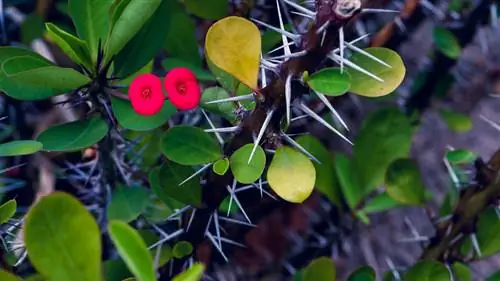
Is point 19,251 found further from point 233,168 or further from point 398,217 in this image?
point 398,217

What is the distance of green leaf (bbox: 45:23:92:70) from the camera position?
81 centimetres

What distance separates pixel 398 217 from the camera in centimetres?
162

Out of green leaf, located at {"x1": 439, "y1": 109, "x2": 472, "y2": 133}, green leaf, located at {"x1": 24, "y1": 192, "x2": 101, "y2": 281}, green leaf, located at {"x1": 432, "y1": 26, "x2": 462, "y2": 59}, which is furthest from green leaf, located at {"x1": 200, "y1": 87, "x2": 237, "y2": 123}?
green leaf, located at {"x1": 439, "y1": 109, "x2": 472, "y2": 133}

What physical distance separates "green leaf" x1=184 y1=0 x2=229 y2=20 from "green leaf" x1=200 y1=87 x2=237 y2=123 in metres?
0.17

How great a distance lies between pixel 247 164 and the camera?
0.80 m

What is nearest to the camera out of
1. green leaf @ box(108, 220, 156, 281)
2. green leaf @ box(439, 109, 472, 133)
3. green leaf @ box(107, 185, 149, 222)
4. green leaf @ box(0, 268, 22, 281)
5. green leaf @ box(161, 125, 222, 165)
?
green leaf @ box(108, 220, 156, 281)

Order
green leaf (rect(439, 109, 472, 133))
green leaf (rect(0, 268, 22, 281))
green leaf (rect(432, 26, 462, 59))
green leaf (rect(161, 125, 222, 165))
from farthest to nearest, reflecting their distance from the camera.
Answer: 1. green leaf (rect(439, 109, 472, 133))
2. green leaf (rect(432, 26, 462, 59))
3. green leaf (rect(161, 125, 222, 165))
4. green leaf (rect(0, 268, 22, 281))

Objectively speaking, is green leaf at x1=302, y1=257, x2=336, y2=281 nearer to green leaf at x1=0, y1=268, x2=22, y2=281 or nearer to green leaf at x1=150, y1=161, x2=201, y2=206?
green leaf at x1=150, y1=161, x2=201, y2=206

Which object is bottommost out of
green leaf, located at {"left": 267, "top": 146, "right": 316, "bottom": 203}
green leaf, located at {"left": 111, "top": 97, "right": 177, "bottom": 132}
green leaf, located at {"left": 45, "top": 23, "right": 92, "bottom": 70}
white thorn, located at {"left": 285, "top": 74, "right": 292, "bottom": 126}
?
green leaf, located at {"left": 267, "top": 146, "right": 316, "bottom": 203}

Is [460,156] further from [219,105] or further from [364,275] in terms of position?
[219,105]

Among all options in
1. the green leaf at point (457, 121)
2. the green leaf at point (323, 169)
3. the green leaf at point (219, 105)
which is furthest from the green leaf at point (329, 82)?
the green leaf at point (457, 121)

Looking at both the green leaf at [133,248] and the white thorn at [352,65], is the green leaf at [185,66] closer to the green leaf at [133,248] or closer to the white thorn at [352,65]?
the white thorn at [352,65]

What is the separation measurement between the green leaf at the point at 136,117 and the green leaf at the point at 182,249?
172 millimetres

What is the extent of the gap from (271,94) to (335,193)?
0.46m
